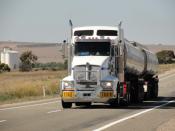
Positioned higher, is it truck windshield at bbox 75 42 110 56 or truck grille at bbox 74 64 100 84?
truck windshield at bbox 75 42 110 56

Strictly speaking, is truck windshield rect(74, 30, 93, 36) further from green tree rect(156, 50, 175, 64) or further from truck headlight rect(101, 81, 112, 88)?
green tree rect(156, 50, 175, 64)

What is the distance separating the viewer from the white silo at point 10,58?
182375 mm

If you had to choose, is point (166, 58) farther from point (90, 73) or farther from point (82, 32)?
point (90, 73)

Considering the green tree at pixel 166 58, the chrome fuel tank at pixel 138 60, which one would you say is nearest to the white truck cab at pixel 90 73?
the chrome fuel tank at pixel 138 60

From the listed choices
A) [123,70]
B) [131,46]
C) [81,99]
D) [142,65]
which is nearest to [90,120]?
[81,99]

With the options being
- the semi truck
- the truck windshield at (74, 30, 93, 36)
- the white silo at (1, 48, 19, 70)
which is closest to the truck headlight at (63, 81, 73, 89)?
the semi truck

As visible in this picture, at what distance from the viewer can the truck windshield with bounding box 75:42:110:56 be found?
26891 millimetres

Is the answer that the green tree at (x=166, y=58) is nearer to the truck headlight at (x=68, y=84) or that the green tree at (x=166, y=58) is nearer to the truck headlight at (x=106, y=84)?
the truck headlight at (x=106, y=84)

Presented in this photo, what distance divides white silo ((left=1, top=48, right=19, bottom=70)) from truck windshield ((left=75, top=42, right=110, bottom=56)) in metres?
154

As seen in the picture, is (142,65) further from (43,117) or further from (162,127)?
(162,127)

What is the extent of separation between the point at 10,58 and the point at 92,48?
6293 inches

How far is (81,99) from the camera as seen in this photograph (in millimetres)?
26375

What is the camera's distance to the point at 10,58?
18500cm

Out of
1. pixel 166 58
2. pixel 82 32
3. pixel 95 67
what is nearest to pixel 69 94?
pixel 95 67
